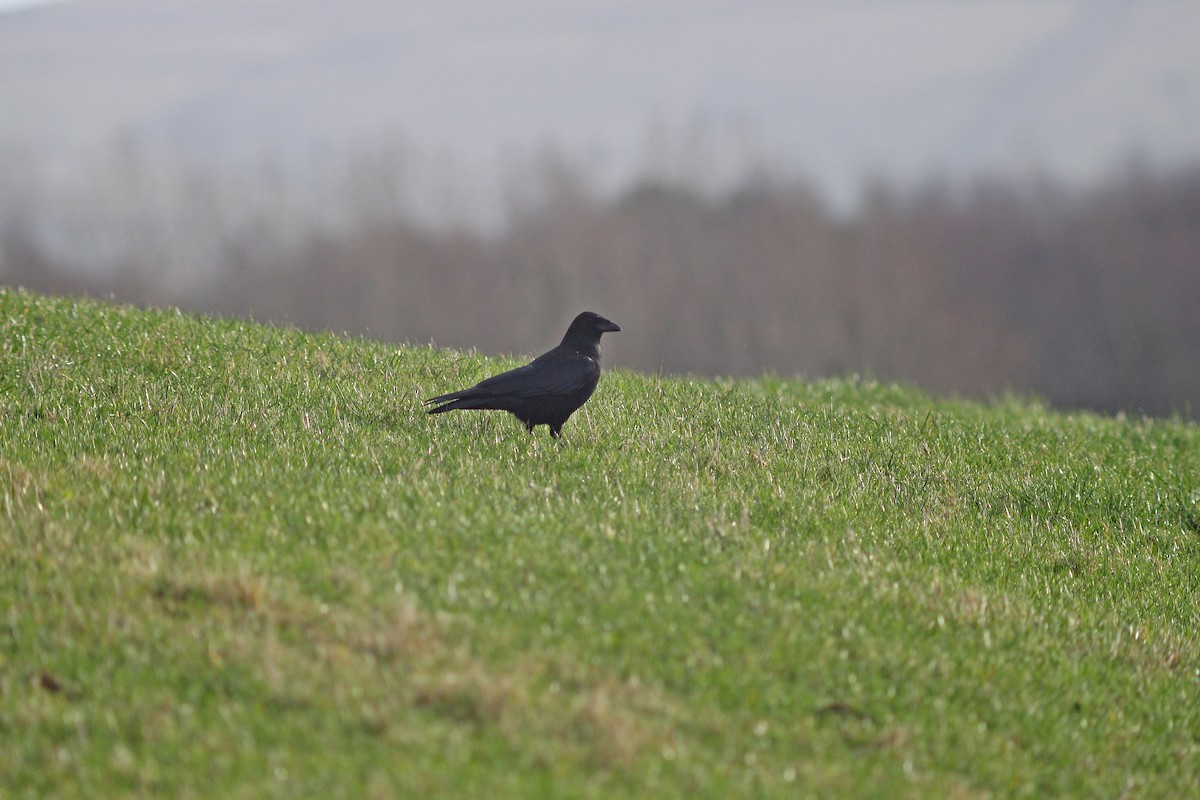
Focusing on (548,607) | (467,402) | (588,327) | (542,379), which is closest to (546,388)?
(542,379)

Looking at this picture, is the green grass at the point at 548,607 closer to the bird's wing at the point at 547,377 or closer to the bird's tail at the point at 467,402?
the bird's tail at the point at 467,402

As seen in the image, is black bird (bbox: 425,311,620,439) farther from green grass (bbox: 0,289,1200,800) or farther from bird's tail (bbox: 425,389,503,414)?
green grass (bbox: 0,289,1200,800)

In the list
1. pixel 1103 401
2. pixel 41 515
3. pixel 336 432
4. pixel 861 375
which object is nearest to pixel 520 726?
pixel 41 515

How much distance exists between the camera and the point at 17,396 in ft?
34.0

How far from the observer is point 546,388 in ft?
32.2

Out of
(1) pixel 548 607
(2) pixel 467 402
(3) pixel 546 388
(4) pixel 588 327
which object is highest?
(4) pixel 588 327

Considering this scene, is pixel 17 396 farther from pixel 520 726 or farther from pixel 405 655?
pixel 520 726

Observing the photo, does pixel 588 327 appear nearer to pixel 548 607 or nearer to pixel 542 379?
pixel 542 379

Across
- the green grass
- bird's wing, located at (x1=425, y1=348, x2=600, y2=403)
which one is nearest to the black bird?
bird's wing, located at (x1=425, y1=348, x2=600, y2=403)

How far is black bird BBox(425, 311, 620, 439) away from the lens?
31.8 ft

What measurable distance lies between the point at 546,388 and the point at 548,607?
3.56 meters

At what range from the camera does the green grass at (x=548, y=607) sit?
210 inches

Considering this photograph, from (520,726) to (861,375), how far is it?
12737mm

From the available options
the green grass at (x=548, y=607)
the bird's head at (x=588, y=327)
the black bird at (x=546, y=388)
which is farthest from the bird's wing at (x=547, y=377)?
the green grass at (x=548, y=607)
